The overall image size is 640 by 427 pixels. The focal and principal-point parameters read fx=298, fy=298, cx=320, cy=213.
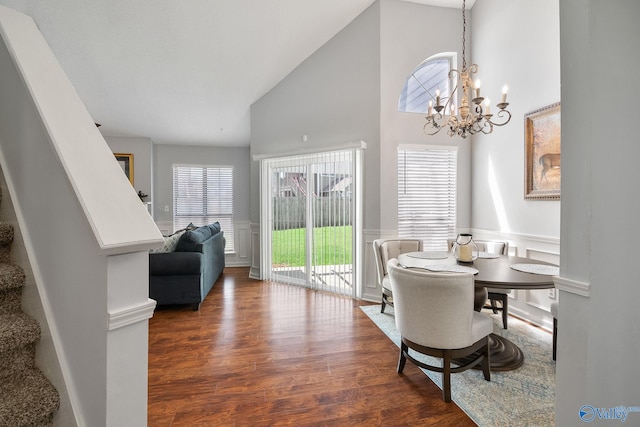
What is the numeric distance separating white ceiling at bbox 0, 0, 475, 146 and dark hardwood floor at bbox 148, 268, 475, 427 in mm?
3164

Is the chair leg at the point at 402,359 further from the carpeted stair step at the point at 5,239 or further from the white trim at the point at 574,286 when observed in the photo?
the carpeted stair step at the point at 5,239

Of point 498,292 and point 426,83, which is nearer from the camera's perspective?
point 498,292

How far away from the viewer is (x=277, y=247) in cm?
496

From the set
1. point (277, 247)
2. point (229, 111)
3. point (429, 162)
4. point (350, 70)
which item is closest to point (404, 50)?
point (350, 70)

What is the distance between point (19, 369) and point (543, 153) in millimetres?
4204

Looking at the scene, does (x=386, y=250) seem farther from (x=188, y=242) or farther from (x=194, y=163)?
(x=194, y=163)

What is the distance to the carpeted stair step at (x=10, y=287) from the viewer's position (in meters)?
1.17

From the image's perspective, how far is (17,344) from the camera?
1051 mm

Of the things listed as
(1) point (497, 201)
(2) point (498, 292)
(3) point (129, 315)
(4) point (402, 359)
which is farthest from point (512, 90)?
(3) point (129, 315)

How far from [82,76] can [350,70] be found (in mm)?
3565

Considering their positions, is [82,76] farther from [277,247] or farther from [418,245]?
[418,245]

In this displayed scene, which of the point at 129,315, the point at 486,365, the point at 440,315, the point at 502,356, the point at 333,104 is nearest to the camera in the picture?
the point at 129,315

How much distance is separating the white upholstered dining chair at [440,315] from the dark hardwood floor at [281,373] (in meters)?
0.31

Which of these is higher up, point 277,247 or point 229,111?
point 229,111
